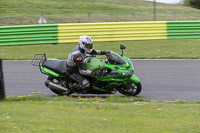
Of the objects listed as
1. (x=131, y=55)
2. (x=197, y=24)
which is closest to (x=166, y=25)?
(x=197, y=24)

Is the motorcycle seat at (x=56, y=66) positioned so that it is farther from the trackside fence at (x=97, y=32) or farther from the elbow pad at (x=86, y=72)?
the trackside fence at (x=97, y=32)

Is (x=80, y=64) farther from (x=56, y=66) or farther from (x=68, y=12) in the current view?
(x=68, y=12)

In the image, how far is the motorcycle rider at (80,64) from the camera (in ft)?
27.1

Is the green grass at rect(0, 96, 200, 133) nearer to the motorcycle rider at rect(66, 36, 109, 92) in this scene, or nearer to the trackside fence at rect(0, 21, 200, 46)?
the motorcycle rider at rect(66, 36, 109, 92)

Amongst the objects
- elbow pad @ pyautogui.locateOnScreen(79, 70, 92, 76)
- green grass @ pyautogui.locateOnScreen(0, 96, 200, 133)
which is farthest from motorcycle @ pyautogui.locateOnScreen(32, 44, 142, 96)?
green grass @ pyautogui.locateOnScreen(0, 96, 200, 133)

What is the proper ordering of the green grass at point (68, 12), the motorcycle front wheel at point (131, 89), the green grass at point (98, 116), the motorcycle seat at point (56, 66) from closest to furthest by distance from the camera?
the green grass at point (98, 116)
the motorcycle front wheel at point (131, 89)
the motorcycle seat at point (56, 66)
the green grass at point (68, 12)

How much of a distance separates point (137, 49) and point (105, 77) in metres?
7.92

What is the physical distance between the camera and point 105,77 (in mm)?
8312

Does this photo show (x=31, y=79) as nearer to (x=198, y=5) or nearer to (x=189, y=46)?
(x=189, y=46)

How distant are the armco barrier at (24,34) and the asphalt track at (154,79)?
4.30 m

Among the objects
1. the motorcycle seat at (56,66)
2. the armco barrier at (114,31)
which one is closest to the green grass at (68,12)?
the armco barrier at (114,31)

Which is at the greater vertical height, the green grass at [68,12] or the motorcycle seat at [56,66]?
the green grass at [68,12]

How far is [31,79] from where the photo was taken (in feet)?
35.0

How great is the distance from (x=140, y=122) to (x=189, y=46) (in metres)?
11.4
